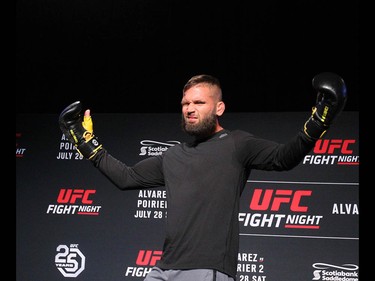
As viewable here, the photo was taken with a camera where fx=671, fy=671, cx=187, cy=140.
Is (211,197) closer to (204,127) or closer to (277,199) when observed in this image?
(204,127)

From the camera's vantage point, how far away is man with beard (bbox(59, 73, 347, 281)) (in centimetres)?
284

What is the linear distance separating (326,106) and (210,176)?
1.97 ft

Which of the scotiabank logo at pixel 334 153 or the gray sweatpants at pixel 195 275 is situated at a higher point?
the scotiabank logo at pixel 334 153

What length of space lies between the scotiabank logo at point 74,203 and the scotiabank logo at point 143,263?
19.6 inches

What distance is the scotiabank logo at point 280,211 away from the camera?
4.90 metres

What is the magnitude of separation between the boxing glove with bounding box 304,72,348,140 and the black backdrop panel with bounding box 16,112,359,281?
2.16m

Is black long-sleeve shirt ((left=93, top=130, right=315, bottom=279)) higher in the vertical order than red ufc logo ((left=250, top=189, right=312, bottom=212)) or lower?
lower

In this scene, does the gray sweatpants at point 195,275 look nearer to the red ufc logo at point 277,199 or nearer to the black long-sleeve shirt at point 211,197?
the black long-sleeve shirt at point 211,197

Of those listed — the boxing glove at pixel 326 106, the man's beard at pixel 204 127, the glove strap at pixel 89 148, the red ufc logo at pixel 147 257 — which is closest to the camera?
the boxing glove at pixel 326 106

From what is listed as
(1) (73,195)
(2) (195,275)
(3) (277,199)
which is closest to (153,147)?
(1) (73,195)

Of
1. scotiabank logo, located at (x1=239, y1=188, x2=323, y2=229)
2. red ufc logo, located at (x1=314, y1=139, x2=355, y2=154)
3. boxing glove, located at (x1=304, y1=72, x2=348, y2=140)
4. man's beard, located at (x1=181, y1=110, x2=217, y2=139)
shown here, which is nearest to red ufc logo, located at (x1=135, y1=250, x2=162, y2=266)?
scotiabank logo, located at (x1=239, y1=188, x2=323, y2=229)

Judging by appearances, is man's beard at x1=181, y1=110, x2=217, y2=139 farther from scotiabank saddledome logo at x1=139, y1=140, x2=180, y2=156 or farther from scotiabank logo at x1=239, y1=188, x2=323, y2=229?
scotiabank saddledome logo at x1=139, y1=140, x2=180, y2=156

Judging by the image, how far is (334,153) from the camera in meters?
4.94

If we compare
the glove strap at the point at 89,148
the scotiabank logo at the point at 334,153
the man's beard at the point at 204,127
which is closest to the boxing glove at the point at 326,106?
the man's beard at the point at 204,127
